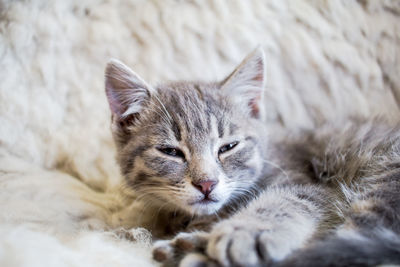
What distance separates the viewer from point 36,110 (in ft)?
→ 5.08

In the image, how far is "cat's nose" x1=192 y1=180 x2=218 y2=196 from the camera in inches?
42.9

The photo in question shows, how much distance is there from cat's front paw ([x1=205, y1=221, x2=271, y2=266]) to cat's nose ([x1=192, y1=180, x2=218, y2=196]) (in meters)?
0.20

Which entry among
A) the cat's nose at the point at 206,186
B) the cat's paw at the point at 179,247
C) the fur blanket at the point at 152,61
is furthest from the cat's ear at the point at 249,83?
the cat's paw at the point at 179,247

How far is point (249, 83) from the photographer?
141cm

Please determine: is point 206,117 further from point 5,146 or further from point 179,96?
point 5,146

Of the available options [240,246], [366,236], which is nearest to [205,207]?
[240,246]

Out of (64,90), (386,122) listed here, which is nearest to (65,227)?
(64,90)

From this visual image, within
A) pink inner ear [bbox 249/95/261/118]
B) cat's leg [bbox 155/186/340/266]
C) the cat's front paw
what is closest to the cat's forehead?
pink inner ear [bbox 249/95/261/118]

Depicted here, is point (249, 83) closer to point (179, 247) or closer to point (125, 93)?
point (125, 93)

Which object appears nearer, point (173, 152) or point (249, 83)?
point (173, 152)

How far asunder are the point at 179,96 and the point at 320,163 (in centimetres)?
59

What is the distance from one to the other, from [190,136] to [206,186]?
0.19m

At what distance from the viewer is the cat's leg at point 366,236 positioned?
77cm

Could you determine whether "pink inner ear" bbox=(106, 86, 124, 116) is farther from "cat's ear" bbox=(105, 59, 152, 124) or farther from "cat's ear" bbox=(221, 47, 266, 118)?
"cat's ear" bbox=(221, 47, 266, 118)
